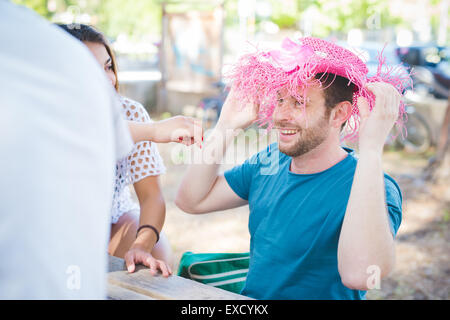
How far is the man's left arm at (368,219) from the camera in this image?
1.45m

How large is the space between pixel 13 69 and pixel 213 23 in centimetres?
1024

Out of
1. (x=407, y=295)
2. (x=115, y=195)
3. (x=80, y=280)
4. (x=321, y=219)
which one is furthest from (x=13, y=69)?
(x=407, y=295)

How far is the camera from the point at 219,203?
2.20 m

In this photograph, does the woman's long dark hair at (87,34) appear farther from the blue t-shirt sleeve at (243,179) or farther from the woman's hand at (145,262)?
the woman's hand at (145,262)

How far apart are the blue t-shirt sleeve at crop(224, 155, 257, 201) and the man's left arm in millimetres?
704

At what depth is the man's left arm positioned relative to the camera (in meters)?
1.45

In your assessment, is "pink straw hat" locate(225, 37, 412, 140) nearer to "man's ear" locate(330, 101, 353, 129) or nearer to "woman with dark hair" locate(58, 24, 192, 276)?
"man's ear" locate(330, 101, 353, 129)

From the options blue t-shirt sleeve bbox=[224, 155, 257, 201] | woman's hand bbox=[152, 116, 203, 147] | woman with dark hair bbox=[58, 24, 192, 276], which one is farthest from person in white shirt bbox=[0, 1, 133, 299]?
blue t-shirt sleeve bbox=[224, 155, 257, 201]

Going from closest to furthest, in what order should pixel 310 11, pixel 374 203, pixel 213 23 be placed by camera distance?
pixel 374 203 → pixel 213 23 → pixel 310 11

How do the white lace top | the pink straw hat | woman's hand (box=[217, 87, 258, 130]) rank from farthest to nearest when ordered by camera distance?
the white lace top < woman's hand (box=[217, 87, 258, 130]) < the pink straw hat

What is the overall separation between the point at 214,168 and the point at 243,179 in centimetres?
15

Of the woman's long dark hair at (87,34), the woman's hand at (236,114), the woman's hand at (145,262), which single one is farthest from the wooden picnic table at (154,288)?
the woman's long dark hair at (87,34)

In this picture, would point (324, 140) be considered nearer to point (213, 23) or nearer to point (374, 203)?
point (374, 203)

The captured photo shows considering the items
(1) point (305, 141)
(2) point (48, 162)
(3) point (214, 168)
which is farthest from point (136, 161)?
(2) point (48, 162)
